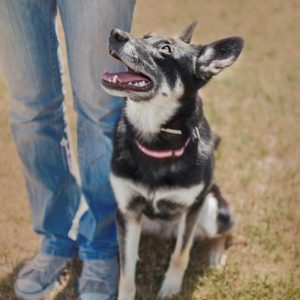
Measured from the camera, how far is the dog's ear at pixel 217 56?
261 cm

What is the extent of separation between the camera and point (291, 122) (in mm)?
5152

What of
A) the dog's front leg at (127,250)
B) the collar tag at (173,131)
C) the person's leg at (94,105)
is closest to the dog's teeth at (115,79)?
the person's leg at (94,105)

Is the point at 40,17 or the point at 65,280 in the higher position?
the point at 40,17

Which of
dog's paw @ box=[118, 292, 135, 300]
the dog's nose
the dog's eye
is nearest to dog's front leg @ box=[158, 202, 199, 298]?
dog's paw @ box=[118, 292, 135, 300]

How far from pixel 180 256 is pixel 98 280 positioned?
488 millimetres

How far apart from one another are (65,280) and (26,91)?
3.85ft

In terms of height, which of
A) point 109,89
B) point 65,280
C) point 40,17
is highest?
point 40,17

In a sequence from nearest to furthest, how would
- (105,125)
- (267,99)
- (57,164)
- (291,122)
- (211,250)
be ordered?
(105,125) < (57,164) < (211,250) < (291,122) < (267,99)

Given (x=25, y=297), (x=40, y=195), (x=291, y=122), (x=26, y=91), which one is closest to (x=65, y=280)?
(x=25, y=297)

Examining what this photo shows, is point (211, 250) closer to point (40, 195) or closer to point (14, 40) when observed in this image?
point (40, 195)

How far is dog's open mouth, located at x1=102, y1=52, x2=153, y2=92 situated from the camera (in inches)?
98.3

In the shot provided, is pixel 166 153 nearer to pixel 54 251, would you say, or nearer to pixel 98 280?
pixel 98 280

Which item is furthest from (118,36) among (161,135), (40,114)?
(40,114)

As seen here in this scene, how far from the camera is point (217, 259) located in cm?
343
